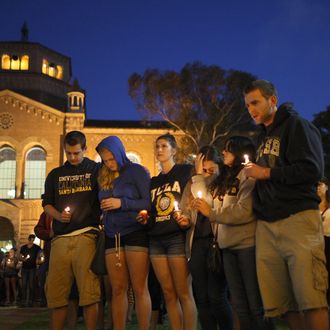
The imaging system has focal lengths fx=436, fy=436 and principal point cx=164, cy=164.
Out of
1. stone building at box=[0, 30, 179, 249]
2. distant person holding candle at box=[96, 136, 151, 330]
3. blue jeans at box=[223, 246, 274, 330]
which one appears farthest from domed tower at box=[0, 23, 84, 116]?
blue jeans at box=[223, 246, 274, 330]

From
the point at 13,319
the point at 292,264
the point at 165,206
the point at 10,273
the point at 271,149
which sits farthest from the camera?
the point at 10,273

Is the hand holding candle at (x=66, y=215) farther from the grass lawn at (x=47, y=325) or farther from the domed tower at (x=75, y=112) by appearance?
the domed tower at (x=75, y=112)

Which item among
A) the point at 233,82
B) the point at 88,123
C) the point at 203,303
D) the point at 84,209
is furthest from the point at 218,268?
the point at 88,123

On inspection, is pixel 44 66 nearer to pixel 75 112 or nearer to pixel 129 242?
pixel 75 112

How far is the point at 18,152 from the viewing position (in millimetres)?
29281

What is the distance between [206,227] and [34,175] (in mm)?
26502

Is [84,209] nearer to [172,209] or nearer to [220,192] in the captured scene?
[172,209]

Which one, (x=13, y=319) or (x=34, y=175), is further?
(x=34, y=175)

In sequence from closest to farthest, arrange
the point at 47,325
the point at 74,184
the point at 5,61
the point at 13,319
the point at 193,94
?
the point at 74,184 → the point at 47,325 → the point at 13,319 → the point at 193,94 → the point at 5,61

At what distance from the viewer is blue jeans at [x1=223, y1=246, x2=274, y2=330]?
362 cm

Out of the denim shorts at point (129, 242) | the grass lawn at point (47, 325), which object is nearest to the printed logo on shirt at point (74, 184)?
the denim shorts at point (129, 242)

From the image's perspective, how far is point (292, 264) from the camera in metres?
3.08

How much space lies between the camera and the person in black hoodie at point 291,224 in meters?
3.00

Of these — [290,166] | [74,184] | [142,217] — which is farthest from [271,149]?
[74,184]
